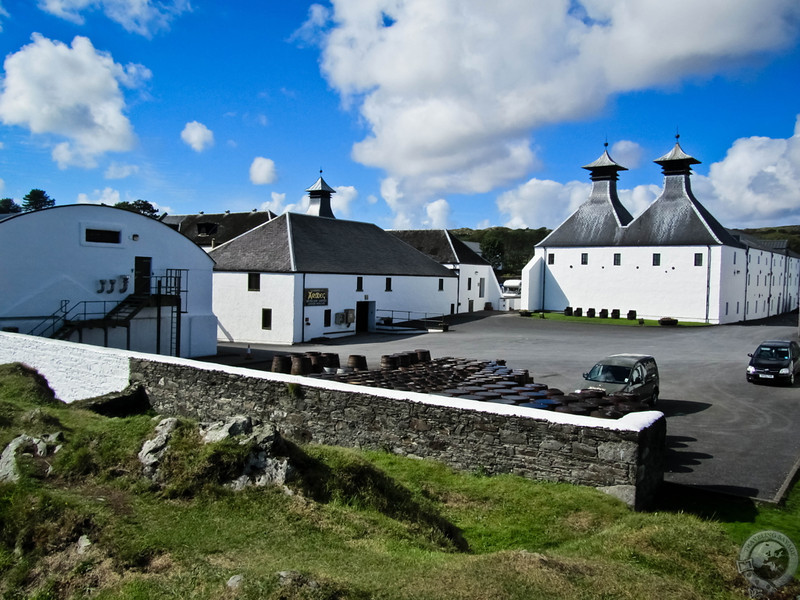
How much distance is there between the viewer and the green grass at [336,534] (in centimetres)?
580

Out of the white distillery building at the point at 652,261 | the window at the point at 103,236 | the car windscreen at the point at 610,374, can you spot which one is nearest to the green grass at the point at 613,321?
the white distillery building at the point at 652,261

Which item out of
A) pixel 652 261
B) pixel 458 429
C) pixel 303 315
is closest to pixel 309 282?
pixel 303 315

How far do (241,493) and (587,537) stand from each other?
449 cm

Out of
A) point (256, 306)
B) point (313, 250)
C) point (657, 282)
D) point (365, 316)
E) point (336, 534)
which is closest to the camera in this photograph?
point (336, 534)

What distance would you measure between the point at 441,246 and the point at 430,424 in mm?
46201

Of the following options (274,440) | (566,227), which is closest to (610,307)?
(566,227)

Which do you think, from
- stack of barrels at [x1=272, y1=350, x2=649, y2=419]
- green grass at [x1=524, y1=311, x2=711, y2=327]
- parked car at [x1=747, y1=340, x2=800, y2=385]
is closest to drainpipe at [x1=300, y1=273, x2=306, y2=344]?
stack of barrels at [x1=272, y1=350, x2=649, y2=419]

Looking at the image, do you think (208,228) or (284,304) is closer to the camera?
(284,304)

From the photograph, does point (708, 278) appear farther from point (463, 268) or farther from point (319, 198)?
point (319, 198)

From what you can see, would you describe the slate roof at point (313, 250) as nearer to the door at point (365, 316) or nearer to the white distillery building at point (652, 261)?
the door at point (365, 316)

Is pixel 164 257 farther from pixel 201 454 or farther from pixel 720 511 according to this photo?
pixel 720 511

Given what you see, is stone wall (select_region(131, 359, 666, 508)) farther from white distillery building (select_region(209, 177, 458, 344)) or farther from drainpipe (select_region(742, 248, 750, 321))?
drainpipe (select_region(742, 248, 750, 321))

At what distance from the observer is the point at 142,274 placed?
89.9 ft

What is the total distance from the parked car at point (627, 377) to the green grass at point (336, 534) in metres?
Answer: 7.18
